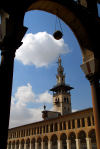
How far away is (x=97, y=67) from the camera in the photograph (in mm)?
6082

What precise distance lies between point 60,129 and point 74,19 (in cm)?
2820

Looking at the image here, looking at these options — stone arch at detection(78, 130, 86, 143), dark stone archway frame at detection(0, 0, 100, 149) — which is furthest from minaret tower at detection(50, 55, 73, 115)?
dark stone archway frame at detection(0, 0, 100, 149)

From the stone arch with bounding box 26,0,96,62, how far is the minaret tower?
160 ft

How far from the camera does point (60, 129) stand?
3139 centimetres

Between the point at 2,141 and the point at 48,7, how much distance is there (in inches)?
186

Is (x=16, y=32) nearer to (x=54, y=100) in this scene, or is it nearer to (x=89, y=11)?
(x=89, y=11)

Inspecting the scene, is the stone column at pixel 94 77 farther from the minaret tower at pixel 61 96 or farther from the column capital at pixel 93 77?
the minaret tower at pixel 61 96

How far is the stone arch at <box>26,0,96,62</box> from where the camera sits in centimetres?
588

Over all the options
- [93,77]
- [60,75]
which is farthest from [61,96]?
[93,77]

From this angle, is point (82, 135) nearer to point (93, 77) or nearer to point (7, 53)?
point (93, 77)

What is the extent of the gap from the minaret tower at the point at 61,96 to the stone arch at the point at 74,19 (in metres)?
48.8

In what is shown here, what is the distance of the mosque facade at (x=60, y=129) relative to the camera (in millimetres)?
26922

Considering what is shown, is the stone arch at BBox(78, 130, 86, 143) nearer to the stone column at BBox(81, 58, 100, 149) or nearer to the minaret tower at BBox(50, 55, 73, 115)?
the minaret tower at BBox(50, 55, 73, 115)

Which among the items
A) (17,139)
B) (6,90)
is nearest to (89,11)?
(6,90)
